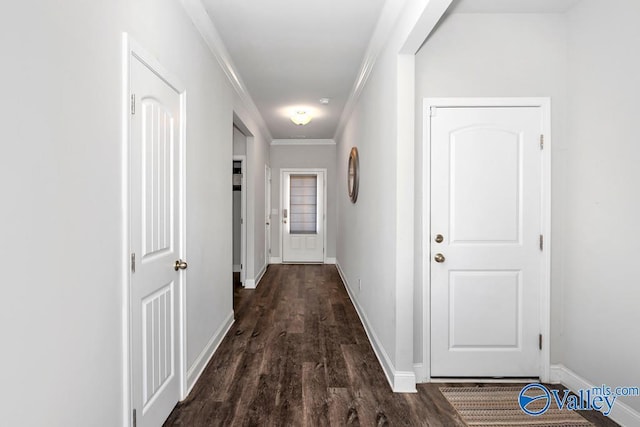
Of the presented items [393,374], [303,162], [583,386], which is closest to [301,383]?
[393,374]

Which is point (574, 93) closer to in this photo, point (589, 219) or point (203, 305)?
point (589, 219)

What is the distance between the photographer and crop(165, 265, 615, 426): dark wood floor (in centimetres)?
201

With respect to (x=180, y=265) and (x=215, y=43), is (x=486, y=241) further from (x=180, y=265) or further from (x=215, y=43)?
(x=215, y=43)

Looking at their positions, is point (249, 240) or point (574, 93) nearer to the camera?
point (574, 93)

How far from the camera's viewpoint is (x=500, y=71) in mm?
2482

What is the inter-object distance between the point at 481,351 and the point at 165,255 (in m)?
2.22

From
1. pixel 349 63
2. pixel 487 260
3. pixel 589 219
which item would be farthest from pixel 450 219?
pixel 349 63

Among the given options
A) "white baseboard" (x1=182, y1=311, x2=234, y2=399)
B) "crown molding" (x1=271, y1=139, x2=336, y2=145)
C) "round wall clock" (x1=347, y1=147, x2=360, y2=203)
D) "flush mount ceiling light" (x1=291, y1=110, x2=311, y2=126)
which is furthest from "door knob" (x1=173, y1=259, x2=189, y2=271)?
"crown molding" (x1=271, y1=139, x2=336, y2=145)

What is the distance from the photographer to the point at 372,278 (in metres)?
3.22

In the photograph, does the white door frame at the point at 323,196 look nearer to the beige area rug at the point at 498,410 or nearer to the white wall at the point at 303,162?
the white wall at the point at 303,162

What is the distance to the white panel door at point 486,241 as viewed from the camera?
247 cm

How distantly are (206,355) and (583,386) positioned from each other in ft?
8.62

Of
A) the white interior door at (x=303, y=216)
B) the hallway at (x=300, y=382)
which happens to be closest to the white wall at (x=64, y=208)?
the hallway at (x=300, y=382)

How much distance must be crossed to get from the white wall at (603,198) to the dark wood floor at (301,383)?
43cm
